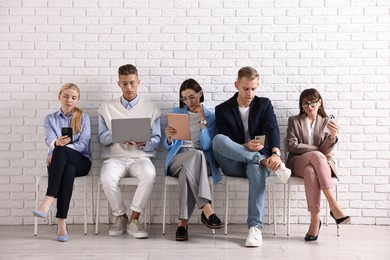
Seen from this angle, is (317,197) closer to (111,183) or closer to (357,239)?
(357,239)

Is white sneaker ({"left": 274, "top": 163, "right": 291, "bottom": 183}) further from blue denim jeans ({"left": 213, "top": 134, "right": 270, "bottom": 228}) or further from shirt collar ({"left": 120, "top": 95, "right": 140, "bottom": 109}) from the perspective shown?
shirt collar ({"left": 120, "top": 95, "right": 140, "bottom": 109})

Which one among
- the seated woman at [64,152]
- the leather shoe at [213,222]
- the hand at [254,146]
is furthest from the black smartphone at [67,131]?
the hand at [254,146]

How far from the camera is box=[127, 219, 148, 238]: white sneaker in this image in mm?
4512

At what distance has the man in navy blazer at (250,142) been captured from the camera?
440 cm

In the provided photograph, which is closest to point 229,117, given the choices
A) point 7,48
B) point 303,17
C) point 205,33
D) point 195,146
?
point 195,146

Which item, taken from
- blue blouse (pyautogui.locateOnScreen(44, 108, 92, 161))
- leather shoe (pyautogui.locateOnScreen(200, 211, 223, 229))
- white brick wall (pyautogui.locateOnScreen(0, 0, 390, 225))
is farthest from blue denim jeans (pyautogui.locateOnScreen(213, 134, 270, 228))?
blue blouse (pyautogui.locateOnScreen(44, 108, 92, 161))

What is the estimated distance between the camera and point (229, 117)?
185 inches

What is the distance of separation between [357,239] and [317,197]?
1.59 feet

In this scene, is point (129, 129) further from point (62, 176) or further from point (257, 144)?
point (257, 144)

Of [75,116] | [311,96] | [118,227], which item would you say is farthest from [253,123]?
[75,116]

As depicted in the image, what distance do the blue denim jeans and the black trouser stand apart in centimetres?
122

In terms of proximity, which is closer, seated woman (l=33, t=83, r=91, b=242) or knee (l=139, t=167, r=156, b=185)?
seated woman (l=33, t=83, r=91, b=242)

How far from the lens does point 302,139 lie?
15.9 ft

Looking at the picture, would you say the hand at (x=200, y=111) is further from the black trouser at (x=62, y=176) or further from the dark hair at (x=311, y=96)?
the black trouser at (x=62, y=176)
